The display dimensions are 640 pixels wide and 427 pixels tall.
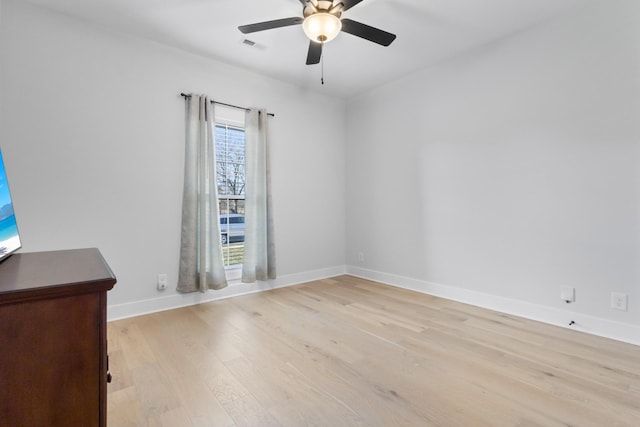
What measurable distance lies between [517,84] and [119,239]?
398 cm

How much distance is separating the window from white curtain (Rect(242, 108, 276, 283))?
4.4 inches

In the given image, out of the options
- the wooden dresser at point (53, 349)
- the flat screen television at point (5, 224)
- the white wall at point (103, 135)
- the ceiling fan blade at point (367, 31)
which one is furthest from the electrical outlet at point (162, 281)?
the ceiling fan blade at point (367, 31)

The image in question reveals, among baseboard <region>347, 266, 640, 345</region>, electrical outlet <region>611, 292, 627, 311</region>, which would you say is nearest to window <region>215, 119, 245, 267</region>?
baseboard <region>347, 266, 640, 345</region>

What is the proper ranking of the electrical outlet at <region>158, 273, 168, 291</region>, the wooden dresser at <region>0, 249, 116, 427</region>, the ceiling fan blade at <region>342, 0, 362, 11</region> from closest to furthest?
the wooden dresser at <region>0, 249, 116, 427</region>, the ceiling fan blade at <region>342, 0, 362, 11</region>, the electrical outlet at <region>158, 273, 168, 291</region>

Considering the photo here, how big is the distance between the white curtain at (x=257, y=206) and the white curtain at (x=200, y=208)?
1.27ft

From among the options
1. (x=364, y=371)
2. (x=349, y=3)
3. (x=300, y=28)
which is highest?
(x=300, y=28)

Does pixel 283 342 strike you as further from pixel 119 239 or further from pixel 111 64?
pixel 111 64

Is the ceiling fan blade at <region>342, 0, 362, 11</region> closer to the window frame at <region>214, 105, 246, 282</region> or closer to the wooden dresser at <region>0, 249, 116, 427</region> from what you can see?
the window frame at <region>214, 105, 246, 282</region>

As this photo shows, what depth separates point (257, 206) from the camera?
3.68 meters

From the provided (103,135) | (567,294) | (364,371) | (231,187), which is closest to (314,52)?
(231,187)

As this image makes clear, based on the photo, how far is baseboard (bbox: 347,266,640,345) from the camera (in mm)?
2344

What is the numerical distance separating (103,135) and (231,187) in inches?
51.4

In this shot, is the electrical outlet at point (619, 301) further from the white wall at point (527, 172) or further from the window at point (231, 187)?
the window at point (231, 187)

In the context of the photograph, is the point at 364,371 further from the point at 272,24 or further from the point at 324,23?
the point at 272,24
